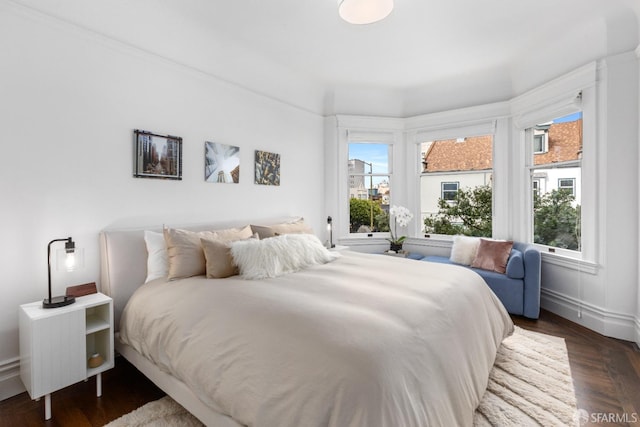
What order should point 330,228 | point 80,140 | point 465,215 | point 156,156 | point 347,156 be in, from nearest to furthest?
point 80,140, point 156,156, point 330,228, point 465,215, point 347,156

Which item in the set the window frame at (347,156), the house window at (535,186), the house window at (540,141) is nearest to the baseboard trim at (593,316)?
the house window at (535,186)

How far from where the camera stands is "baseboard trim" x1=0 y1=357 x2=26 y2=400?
199 centimetres

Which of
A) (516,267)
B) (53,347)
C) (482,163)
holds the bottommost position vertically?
(53,347)

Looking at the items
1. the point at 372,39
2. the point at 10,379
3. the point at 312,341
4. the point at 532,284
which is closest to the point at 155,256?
the point at 10,379

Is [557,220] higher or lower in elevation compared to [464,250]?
higher

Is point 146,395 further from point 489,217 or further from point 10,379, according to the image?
point 489,217

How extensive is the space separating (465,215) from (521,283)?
1460 millimetres

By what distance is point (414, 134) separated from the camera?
4.75 meters

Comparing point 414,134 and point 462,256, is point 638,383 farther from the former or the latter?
point 414,134

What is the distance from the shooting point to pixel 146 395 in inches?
80.0

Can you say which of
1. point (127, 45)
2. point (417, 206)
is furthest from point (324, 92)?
point (127, 45)

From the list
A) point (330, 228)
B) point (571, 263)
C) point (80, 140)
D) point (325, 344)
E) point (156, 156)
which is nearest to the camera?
point (325, 344)

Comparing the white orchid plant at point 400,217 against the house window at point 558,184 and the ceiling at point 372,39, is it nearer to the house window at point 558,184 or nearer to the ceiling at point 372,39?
the house window at point 558,184

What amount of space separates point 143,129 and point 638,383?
13.8ft
